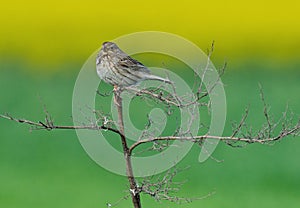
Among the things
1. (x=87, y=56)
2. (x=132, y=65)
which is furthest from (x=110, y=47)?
(x=87, y=56)

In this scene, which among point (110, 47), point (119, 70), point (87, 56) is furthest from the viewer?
point (87, 56)

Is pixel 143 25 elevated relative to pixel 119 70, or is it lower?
elevated

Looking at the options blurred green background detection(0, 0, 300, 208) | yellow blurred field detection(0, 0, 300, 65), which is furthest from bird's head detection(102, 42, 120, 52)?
yellow blurred field detection(0, 0, 300, 65)

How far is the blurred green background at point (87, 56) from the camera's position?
22.6 feet

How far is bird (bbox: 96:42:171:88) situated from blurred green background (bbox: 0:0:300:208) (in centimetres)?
161

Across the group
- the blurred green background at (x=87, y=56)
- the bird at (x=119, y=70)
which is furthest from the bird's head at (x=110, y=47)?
the blurred green background at (x=87, y=56)

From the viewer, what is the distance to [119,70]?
3871 mm

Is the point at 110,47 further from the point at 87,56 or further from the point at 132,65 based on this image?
the point at 87,56

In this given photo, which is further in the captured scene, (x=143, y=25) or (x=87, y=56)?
(x=143, y=25)

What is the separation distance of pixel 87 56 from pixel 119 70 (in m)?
6.35

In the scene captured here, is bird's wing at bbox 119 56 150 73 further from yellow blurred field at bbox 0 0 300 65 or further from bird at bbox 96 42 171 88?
yellow blurred field at bbox 0 0 300 65

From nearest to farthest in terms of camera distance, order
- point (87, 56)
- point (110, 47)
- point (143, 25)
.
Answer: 1. point (110, 47)
2. point (87, 56)
3. point (143, 25)

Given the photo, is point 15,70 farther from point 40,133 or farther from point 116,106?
point 116,106

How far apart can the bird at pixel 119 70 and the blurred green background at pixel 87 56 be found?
5.27ft
